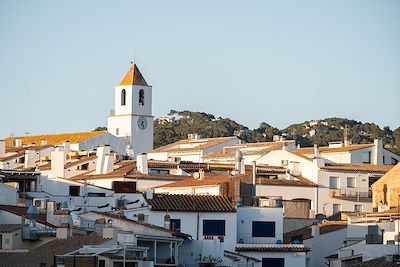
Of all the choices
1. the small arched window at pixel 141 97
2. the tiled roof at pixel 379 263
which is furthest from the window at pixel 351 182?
the small arched window at pixel 141 97

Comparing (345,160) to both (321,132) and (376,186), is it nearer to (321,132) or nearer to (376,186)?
(376,186)

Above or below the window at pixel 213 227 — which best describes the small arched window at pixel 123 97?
above

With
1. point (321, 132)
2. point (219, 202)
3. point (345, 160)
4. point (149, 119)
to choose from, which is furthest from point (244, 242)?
point (321, 132)

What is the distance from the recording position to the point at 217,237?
64.4 metres

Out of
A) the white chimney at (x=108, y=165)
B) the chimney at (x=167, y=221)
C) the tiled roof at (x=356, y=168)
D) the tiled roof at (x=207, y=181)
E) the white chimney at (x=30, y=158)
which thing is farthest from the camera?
the white chimney at (x=30, y=158)

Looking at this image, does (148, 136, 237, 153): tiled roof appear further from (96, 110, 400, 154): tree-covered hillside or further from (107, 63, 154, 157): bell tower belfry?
(96, 110, 400, 154): tree-covered hillside

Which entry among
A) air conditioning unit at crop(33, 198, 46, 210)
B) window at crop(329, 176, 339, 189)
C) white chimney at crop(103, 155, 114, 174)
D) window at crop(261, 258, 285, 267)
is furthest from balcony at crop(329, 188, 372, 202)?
air conditioning unit at crop(33, 198, 46, 210)

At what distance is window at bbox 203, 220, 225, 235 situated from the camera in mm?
66688

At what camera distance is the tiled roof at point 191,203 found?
66812 mm

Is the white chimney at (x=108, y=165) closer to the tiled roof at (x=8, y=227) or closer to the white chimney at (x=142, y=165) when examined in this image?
the white chimney at (x=142, y=165)

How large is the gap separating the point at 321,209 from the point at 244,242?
2531cm

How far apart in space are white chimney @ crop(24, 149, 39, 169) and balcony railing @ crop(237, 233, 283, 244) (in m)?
33.2

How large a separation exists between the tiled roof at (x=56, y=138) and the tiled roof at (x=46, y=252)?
6247 centimetres

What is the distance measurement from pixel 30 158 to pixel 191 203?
3697cm
